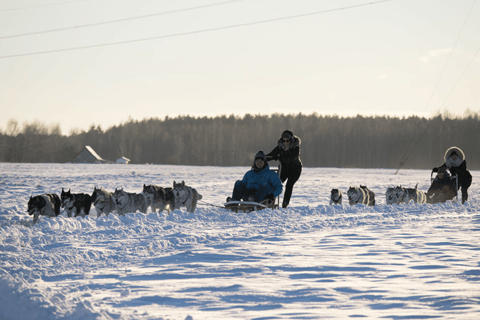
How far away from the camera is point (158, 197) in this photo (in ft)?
31.1

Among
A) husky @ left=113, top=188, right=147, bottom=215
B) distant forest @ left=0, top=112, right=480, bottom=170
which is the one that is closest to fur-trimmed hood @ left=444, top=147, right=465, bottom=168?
husky @ left=113, top=188, right=147, bottom=215

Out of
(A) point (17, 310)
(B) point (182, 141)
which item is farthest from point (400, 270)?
(B) point (182, 141)

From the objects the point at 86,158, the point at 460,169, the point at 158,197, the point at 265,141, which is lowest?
the point at 158,197

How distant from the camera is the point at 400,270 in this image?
4242 millimetres

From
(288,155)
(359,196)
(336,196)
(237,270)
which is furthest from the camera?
(359,196)

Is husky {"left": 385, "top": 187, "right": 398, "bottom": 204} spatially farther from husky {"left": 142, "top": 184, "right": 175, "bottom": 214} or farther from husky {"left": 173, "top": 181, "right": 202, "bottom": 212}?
husky {"left": 142, "top": 184, "right": 175, "bottom": 214}

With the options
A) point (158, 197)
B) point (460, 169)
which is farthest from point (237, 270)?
point (460, 169)

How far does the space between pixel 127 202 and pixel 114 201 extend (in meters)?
0.24

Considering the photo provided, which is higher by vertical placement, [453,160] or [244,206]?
[453,160]

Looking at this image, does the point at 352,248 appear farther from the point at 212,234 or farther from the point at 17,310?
the point at 17,310

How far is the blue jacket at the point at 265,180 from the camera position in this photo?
9.17 meters

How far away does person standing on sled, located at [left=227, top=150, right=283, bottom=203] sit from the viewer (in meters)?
9.13

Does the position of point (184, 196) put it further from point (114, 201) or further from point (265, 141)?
point (265, 141)

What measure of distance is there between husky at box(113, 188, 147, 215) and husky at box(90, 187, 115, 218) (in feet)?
0.45
